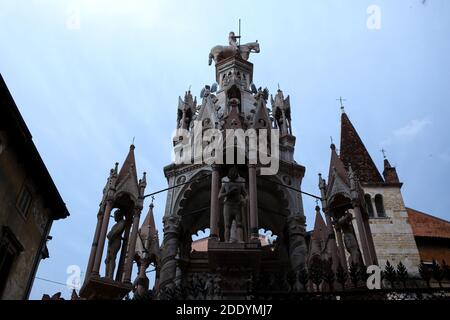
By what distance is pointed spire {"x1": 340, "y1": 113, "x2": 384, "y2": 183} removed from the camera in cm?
2906

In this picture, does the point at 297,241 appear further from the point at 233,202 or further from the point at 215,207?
the point at 233,202

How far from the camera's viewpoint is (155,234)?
64.6ft

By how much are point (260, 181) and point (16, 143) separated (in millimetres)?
9696

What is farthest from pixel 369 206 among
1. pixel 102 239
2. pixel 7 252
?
pixel 7 252

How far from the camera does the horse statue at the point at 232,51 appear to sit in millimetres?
23531

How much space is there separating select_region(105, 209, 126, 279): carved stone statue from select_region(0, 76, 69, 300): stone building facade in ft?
13.8

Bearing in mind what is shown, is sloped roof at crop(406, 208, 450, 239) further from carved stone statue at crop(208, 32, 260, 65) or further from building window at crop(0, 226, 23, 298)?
building window at crop(0, 226, 23, 298)

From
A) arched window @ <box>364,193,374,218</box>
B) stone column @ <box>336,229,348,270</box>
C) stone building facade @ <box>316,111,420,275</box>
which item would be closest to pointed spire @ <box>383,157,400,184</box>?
stone building facade @ <box>316,111,420,275</box>

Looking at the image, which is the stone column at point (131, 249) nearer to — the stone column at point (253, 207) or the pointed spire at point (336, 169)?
the stone column at point (253, 207)

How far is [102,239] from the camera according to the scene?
11.4m

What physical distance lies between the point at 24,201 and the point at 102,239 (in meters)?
5.34

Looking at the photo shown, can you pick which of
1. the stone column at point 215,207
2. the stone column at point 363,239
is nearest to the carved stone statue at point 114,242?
the stone column at point 215,207
